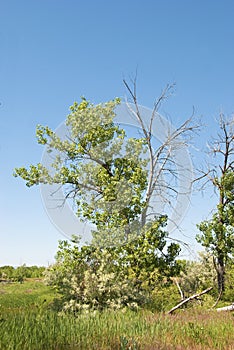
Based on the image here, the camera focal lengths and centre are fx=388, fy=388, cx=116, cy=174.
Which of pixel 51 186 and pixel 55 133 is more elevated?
pixel 55 133

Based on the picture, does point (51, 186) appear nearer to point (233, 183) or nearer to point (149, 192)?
point (149, 192)

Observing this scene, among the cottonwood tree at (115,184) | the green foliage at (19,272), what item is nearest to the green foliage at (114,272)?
the cottonwood tree at (115,184)

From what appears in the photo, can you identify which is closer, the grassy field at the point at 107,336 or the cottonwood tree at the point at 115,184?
the grassy field at the point at 107,336

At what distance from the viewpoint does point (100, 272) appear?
980cm

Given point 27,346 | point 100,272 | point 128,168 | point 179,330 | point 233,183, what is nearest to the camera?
point 27,346

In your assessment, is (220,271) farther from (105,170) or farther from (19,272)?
(19,272)

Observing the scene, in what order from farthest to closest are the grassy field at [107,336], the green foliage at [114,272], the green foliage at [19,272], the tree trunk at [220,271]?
the green foliage at [19,272] < the tree trunk at [220,271] < the green foliage at [114,272] < the grassy field at [107,336]

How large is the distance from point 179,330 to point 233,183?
11.3 metres

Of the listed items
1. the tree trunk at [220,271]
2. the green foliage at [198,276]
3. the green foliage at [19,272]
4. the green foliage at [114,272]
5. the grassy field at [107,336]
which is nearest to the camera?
the grassy field at [107,336]

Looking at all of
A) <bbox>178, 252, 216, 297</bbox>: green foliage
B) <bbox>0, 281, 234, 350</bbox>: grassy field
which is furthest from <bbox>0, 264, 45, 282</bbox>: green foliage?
<bbox>0, 281, 234, 350</bbox>: grassy field

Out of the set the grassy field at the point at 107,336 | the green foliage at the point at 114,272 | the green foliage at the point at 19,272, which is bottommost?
the grassy field at the point at 107,336

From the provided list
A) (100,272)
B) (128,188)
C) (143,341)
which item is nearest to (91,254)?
(100,272)

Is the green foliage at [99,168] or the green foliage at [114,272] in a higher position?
the green foliage at [99,168]

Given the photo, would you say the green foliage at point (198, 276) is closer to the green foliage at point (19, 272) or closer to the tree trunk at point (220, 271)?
the tree trunk at point (220, 271)
